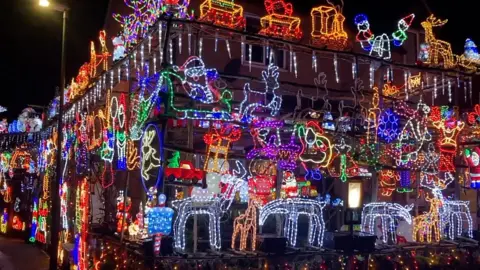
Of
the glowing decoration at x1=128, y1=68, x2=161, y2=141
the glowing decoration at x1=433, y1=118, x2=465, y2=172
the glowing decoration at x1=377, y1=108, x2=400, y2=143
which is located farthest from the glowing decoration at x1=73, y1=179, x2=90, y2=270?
the glowing decoration at x1=433, y1=118, x2=465, y2=172

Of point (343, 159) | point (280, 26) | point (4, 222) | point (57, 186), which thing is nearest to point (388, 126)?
point (343, 159)

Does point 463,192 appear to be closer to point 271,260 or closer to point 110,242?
point 271,260

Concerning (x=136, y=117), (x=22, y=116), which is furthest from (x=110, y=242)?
(x=22, y=116)

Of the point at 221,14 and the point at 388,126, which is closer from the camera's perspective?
the point at 221,14

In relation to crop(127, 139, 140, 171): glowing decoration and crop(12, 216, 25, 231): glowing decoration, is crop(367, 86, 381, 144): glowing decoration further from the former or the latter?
crop(12, 216, 25, 231): glowing decoration

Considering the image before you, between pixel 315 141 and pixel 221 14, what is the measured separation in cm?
390

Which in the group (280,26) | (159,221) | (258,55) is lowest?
(159,221)

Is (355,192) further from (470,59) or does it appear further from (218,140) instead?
(218,140)

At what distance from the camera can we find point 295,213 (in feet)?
37.6

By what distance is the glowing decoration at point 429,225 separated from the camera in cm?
A: 1334

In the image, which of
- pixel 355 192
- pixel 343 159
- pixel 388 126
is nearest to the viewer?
pixel 388 126

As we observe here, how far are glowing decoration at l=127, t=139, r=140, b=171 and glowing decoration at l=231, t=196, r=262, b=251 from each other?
2462 mm

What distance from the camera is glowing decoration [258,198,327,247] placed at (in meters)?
11.3

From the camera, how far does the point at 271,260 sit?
10578 mm
